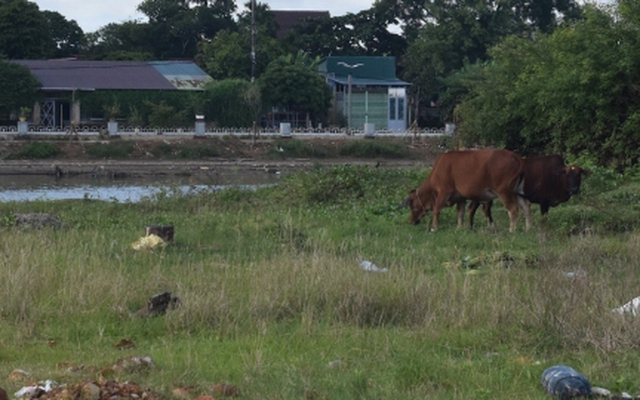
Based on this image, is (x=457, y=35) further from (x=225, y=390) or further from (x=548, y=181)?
(x=225, y=390)

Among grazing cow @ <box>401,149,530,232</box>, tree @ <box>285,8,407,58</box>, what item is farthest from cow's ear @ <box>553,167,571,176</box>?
tree @ <box>285,8,407,58</box>

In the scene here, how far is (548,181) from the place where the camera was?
16016 millimetres

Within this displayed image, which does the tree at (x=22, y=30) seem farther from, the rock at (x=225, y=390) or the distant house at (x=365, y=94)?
the rock at (x=225, y=390)

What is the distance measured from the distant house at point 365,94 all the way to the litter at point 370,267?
160 feet

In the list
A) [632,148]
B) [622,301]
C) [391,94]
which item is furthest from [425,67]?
[622,301]

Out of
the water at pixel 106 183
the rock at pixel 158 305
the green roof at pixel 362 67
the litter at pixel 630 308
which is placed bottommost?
the water at pixel 106 183

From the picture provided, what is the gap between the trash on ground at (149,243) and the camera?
488 inches

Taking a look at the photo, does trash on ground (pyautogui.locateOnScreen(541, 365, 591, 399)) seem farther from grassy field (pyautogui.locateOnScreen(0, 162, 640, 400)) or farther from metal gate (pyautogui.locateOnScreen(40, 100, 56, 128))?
metal gate (pyautogui.locateOnScreen(40, 100, 56, 128))

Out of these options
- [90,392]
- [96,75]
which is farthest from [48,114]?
[90,392]

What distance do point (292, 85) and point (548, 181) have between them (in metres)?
40.5

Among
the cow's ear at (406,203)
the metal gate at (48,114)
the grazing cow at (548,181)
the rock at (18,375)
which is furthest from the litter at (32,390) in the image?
the metal gate at (48,114)

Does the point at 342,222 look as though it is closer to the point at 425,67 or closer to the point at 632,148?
the point at 632,148

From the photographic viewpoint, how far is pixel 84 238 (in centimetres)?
1317

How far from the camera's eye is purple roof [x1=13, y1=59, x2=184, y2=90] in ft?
177
